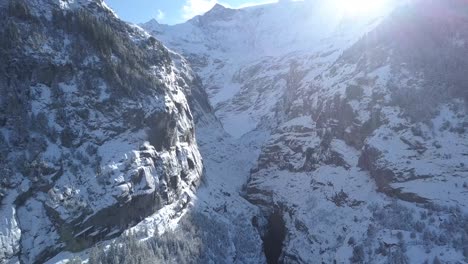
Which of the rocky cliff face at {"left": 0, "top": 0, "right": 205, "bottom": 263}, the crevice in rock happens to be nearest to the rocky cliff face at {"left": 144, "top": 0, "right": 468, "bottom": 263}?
the crevice in rock

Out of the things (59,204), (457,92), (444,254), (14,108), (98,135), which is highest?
(14,108)

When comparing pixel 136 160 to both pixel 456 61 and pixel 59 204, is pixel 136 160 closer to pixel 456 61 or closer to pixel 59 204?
pixel 59 204

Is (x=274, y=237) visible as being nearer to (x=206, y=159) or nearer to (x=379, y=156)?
(x=379, y=156)

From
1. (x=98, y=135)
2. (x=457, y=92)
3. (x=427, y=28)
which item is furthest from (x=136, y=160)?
(x=427, y=28)

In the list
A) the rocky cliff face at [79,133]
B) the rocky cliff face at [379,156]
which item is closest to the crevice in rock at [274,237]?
the rocky cliff face at [379,156]

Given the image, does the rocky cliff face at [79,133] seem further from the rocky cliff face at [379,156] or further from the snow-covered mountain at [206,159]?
the rocky cliff face at [379,156]

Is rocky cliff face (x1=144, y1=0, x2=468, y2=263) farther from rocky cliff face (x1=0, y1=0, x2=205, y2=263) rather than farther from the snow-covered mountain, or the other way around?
rocky cliff face (x1=0, y1=0, x2=205, y2=263)
